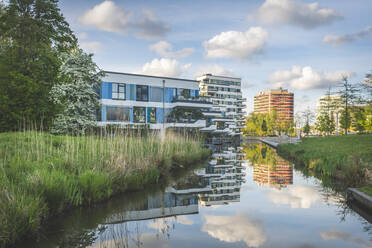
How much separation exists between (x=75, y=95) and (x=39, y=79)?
10.5ft

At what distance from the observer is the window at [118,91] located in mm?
32844

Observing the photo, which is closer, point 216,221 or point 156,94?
point 216,221

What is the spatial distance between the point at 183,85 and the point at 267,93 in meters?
162

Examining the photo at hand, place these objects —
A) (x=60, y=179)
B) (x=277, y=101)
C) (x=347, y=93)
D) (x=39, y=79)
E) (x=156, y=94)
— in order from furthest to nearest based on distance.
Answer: (x=277, y=101) < (x=156, y=94) < (x=347, y=93) < (x=39, y=79) < (x=60, y=179)

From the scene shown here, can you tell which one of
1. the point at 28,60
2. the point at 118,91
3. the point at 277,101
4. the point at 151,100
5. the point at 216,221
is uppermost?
the point at 277,101

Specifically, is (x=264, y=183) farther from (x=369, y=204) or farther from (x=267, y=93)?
(x=267, y=93)

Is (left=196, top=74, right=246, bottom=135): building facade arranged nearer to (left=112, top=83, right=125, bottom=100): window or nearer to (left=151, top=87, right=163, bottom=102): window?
(left=151, top=87, right=163, bottom=102): window

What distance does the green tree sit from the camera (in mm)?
15680

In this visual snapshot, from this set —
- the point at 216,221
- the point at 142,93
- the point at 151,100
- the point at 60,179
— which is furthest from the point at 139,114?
A: the point at 216,221

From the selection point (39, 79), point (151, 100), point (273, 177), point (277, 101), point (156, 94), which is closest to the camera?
point (273, 177)

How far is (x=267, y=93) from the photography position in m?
190

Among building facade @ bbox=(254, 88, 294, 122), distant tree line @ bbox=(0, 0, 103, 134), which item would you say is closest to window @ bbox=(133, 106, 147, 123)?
distant tree line @ bbox=(0, 0, 103, 134)

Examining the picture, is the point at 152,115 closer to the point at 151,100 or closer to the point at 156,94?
the point at 151,100

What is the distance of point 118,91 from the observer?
33.1 metres
